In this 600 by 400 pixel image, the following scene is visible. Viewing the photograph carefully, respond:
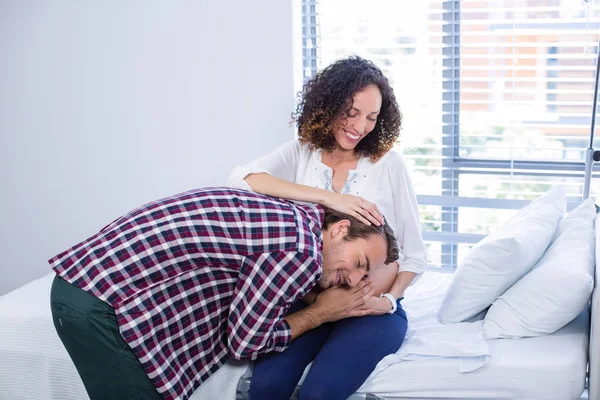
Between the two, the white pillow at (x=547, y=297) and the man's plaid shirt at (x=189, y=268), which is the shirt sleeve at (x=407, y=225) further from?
the man's plaid shirt at (x=189, y=268)

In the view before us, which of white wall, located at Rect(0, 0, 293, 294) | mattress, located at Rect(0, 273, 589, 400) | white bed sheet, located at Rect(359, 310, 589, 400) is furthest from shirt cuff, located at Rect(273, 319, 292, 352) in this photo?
white wall, located at Rect(0, 0, 293, 294)

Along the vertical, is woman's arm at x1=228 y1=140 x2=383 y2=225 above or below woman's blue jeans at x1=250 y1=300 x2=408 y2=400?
above

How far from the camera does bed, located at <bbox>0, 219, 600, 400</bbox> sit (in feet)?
5.80

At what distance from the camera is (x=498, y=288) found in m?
2.02

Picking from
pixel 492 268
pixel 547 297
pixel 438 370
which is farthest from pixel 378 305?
pixel 547 297

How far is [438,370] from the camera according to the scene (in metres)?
1.83

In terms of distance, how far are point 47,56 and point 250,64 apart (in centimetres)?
94

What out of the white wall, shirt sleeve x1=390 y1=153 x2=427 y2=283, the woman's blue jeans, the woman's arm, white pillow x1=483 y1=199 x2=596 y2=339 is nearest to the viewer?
the woman's blue jeans

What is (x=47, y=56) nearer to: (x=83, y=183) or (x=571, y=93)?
(x=83, y=183)

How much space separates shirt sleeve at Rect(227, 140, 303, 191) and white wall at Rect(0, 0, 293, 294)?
1.94ft

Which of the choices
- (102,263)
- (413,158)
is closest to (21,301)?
(102,263)

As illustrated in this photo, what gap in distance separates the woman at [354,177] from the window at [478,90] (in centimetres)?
69

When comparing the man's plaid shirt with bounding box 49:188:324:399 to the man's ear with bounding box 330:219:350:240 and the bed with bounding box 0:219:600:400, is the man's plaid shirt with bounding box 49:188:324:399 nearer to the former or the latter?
the man's ear with bounding box 330:219:350:240

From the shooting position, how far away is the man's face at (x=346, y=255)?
69.9 inches
